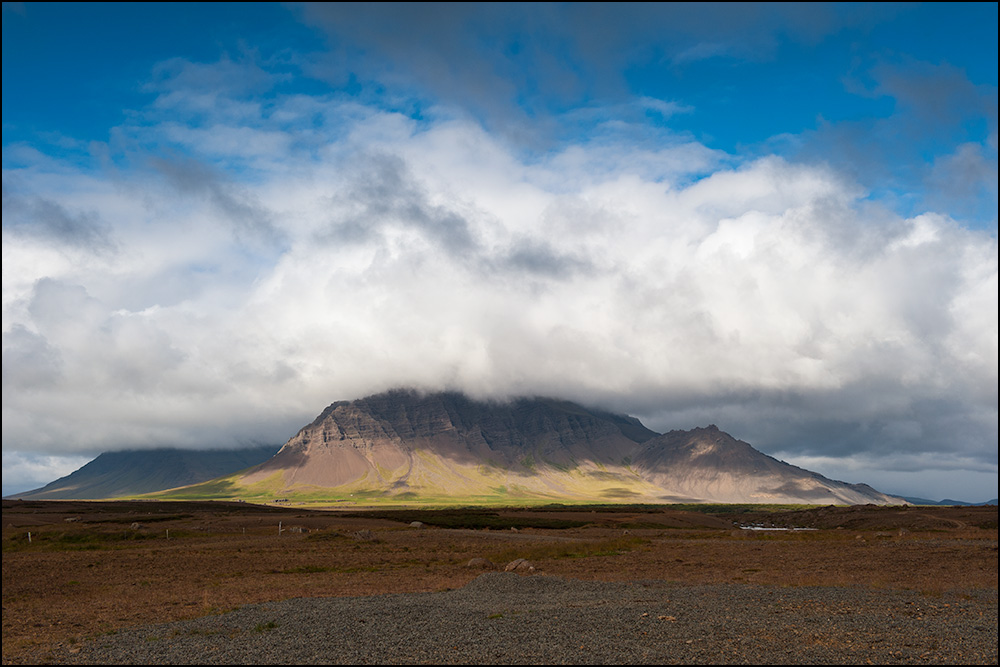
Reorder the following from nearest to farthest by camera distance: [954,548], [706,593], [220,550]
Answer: [706,593]
[954,548]
[220,550]

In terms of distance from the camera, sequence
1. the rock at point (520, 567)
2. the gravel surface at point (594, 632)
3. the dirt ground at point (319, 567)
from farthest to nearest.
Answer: the rock at point (520, 567), the dirt ground at point (319, 567), the gravel surface at point (594, 632)

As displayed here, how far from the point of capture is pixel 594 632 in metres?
22.7

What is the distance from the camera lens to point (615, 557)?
61.5 m

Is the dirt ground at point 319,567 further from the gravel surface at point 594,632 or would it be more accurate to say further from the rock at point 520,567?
the gravel surface at point 594,632

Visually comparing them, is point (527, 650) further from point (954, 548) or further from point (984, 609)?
point (954, 548)

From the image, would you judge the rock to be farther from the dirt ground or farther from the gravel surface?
the gravel surface

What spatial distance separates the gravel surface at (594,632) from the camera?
19.8 metres

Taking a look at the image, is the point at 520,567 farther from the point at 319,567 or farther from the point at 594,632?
the point at 594,632

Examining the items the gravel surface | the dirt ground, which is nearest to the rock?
the dirt ground

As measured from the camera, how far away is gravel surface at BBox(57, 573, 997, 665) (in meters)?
19.8

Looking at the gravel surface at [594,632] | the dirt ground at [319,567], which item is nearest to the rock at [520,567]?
the dirt ground at [319,567]

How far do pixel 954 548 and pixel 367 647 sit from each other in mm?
59887

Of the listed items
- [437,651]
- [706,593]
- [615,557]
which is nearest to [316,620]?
[437,651]

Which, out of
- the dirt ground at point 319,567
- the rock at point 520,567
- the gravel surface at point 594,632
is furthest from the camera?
the rock at point 520,567
